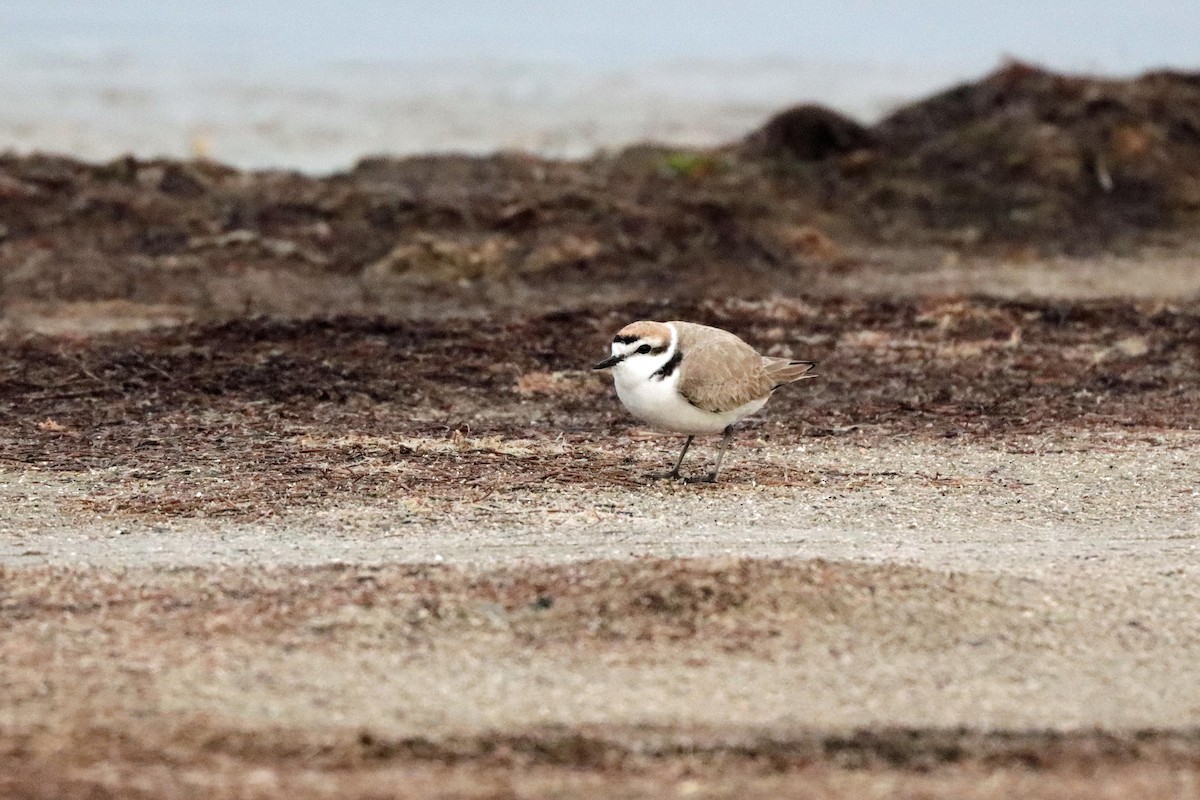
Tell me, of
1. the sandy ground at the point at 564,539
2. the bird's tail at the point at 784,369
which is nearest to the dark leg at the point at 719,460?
the sandy ground at the point at 564,539

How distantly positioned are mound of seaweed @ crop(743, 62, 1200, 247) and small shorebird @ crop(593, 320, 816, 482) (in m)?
9.42

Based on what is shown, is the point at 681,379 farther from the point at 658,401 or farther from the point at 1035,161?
the point at 1035,161

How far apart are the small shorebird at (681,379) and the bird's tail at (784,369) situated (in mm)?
245

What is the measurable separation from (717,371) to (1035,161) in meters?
11.2

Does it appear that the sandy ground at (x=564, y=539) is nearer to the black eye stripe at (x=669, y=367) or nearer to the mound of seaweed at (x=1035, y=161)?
the black eye stripe at (x=669, y=367)

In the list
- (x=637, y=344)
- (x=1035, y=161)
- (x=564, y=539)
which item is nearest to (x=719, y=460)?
(x=637, y=344)

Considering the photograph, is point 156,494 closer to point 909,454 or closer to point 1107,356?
point 909,454

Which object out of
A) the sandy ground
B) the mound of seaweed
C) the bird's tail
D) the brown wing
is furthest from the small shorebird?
the mound of seaweed

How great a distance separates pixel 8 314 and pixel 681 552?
8.05 metres

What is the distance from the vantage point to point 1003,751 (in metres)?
5.72

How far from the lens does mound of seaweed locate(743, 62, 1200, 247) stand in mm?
18828

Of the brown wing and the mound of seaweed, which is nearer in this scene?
the brown wing

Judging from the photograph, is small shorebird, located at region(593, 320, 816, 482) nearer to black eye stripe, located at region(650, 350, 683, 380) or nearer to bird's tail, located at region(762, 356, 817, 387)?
black eye stripe, located at region(650, 350, 683, 380)

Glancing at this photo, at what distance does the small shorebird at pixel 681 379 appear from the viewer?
920cm
